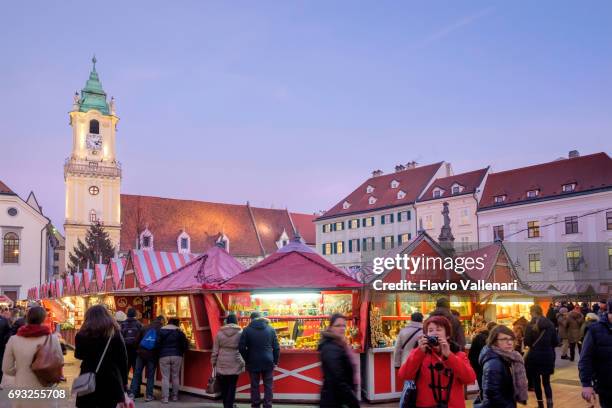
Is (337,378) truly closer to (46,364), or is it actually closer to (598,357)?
(598,357)

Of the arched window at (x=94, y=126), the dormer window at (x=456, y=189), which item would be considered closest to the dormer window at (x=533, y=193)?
the dormer window at (x=456, y=189)

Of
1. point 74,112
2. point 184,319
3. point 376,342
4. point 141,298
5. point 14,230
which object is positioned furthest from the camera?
point 74,112

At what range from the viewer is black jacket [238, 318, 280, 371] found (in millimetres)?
10352

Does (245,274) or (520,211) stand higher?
(520,211)

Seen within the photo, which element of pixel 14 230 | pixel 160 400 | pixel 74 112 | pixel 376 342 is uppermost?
pixel 74 112

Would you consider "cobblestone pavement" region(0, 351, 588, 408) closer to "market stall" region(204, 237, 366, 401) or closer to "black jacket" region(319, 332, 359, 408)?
"market stall" region(204, 237, 366, 401)

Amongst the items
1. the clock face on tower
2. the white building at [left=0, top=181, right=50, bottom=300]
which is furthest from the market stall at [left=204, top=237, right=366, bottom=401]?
the clock face on tower

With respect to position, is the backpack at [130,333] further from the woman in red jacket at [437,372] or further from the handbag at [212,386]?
the woman in red jacket at [437,372]

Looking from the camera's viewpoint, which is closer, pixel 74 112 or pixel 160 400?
pixel 160 400

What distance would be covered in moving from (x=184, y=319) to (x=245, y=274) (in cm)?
243

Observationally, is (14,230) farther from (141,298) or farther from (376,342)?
(376,342)

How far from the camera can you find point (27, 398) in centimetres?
589

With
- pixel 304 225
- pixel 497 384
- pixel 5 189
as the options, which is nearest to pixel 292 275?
pixel 497 384

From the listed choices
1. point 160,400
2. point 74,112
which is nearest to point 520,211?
point 160,400
